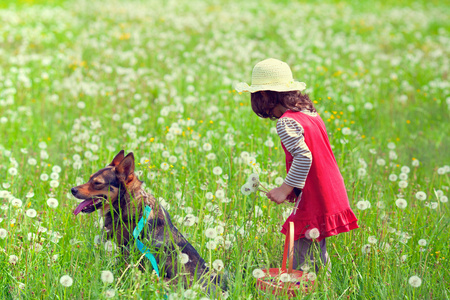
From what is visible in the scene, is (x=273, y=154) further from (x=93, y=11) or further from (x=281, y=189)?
(x=93, y=11)

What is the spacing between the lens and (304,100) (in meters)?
3.58

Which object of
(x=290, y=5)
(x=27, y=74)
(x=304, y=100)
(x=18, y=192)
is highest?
(x=290, y=5)

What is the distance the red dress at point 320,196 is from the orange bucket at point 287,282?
0.30m

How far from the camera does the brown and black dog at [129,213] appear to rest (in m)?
3.25

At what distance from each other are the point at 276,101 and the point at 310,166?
0.55 metres

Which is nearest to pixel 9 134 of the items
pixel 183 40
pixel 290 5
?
Result: pixel 183 40

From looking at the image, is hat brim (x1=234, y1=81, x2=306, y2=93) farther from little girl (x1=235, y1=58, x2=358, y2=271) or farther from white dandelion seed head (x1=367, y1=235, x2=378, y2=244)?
white dandelion seed head (x1=367, y1=235, x2=378, y2=244)

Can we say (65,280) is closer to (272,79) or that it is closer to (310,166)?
(310,166)

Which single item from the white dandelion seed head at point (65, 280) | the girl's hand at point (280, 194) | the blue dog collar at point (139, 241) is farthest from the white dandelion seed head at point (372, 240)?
the white dandelion seed head at point (65, 280)

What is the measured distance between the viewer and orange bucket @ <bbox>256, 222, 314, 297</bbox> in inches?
120

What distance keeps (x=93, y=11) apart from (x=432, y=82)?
10.5 meters

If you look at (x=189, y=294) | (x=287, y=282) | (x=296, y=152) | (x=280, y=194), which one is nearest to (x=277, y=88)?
(x=296, y=152)

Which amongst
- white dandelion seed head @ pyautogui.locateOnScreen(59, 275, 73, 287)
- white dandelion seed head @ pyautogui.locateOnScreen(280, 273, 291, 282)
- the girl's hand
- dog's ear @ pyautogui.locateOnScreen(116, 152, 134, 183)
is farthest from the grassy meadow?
dog's ear @ pyautogui.locateOnScreen(116, 152, 134, 183)

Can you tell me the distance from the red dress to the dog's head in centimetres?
113
